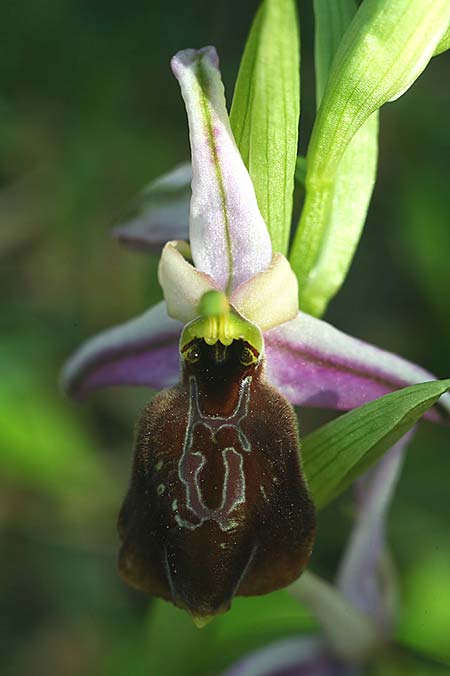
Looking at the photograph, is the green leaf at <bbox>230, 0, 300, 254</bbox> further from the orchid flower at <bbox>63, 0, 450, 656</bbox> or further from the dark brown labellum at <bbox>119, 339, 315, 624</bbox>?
the dark brown labellum at <bbox>119, 339, 315, 624</bbox>

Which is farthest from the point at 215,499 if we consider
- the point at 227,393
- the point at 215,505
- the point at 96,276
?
the point at 96,276

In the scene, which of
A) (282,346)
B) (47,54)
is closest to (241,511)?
(282,346)

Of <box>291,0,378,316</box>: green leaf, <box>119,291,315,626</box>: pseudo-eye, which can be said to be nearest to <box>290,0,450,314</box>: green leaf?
<box>291,0,378,316</box>: green leaf

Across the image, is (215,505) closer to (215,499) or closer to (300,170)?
(215,499)

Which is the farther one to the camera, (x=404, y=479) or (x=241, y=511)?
(x=404, y=479)

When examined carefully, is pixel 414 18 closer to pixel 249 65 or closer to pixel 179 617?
pixel 249 65

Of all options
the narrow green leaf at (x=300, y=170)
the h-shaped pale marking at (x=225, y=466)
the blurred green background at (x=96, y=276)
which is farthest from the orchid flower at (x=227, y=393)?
the blurred green background at (x=96, y=276)

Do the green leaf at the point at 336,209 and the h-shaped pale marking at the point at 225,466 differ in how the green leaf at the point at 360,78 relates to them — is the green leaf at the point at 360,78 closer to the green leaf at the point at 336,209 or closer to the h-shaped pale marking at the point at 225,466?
the green leaf at the point at 336,209
